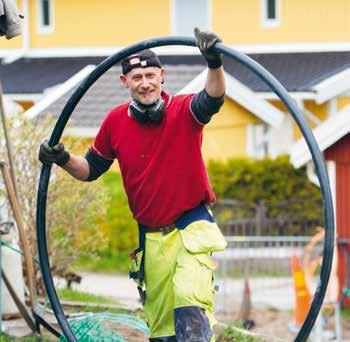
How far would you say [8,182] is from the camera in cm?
905

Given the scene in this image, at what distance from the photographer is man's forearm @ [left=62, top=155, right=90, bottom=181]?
7645mm

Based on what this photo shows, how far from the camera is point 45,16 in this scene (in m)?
25.9

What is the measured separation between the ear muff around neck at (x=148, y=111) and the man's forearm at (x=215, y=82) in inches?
11.9

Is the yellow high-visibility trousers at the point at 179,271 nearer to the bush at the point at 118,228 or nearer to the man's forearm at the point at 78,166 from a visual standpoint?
the man's forearm at the point at 78,166

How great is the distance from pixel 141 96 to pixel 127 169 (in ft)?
1.44

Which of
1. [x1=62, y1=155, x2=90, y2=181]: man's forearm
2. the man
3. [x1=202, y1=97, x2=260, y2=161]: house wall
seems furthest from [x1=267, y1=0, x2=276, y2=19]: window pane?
the man

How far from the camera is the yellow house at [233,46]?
21.7 m

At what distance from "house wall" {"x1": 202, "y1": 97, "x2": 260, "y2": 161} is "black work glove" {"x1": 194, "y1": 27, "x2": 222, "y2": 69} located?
47.9 ft

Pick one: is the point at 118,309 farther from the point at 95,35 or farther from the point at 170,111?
the point at 95,35

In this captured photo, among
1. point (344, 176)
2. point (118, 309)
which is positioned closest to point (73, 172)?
point (118, 309)

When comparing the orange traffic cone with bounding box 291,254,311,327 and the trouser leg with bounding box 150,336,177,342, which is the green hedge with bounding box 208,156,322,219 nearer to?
the orange traffic cone with bounding box 291,254,311,327

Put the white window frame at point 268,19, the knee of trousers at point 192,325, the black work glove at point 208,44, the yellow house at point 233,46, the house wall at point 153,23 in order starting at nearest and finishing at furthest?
the black work glove at point 208,44
the knee of trousers at point 192,325
the yellow house at point 233,46
the house wall at point 153,23
the white window frame at point 268,19

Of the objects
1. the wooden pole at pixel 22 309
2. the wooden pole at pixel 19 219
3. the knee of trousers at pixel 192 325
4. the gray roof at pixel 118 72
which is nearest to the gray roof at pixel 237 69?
the gray roof at pixel 118 72

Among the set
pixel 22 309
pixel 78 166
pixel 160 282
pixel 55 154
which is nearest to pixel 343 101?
pixel 22 309
